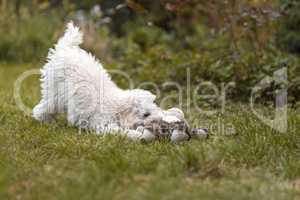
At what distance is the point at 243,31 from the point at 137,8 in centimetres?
136

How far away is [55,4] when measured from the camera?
13820mm

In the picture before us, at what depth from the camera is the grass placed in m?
3.36

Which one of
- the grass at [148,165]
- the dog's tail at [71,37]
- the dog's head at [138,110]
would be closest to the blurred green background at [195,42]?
the dog's tail at [71,37]

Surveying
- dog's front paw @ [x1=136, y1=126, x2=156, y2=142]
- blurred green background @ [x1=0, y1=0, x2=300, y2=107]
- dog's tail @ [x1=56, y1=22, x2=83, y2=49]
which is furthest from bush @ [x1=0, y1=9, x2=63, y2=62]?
dog's front paw @ [x1=136, y1=126, x2=156, y2=142]

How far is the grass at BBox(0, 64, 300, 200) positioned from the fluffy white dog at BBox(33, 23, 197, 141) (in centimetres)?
19

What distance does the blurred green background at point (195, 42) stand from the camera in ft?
22.2

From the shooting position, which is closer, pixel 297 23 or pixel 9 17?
pixel 297 23

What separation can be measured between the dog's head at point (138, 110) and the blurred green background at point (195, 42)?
1.76 meters

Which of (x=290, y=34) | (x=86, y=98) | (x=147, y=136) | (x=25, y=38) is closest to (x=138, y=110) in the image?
(x=147, y=136)

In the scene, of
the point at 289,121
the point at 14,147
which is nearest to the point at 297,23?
the point at 289,121

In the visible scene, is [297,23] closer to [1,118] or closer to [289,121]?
[289,121]

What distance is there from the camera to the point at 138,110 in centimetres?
481

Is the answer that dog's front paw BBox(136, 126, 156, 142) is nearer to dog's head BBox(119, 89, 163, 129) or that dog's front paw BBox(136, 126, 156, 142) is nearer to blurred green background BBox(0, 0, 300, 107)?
dog's head BBox(119, 89, 163, 129)

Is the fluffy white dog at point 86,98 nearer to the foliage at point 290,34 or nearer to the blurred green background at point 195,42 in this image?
the blurred green background at point 195,42
